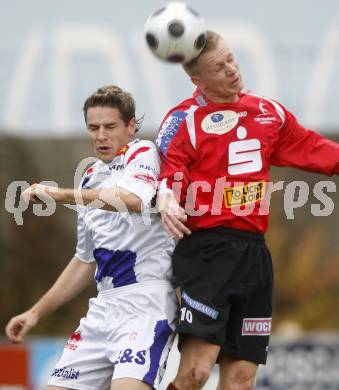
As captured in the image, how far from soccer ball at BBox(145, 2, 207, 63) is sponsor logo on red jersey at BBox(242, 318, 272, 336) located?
1348 mm

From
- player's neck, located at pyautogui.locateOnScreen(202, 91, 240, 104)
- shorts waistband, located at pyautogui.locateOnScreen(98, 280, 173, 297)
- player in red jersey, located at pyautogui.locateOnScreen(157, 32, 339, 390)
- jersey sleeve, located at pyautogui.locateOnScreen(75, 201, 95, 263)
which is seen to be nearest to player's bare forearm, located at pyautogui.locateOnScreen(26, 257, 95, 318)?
jersey sleeve, located at pyautogui.locateOnScreen(75, 201, 95, 263)

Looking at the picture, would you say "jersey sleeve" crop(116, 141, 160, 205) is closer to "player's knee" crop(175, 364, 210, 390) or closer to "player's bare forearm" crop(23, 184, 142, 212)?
"player's bare forearm" crop(23, 184, 142, 212)

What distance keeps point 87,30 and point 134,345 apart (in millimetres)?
13150

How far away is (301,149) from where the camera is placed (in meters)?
5.95

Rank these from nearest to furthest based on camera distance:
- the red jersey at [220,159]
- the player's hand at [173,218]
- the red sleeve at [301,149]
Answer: the player's hand at [173,218] → the red jersey at [220,159] → the red sleeve at [301,149]

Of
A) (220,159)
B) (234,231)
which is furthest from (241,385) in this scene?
(220,159)

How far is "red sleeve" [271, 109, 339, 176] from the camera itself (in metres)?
5.92

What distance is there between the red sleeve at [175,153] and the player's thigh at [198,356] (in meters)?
0.71

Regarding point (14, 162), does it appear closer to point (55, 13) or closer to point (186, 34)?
point (55, 13)

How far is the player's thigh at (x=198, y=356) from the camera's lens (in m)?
5.62

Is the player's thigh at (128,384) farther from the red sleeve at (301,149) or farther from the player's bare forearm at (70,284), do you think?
the red sleeve at (301,149)

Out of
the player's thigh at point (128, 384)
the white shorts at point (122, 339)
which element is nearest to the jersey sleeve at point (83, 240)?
the white shorts at point (122, 339)

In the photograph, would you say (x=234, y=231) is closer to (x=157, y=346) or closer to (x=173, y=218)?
(x=173, y=218)

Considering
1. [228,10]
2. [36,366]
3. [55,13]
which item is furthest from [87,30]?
[36,366]
